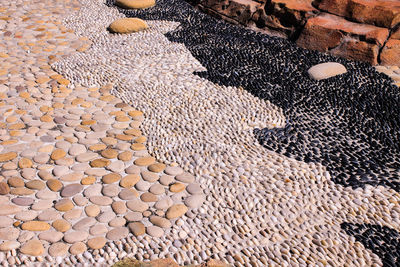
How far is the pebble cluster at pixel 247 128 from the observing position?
2.80 metres

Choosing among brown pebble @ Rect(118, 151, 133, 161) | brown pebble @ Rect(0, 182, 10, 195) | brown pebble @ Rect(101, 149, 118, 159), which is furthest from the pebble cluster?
brown pebble @ Rect(0, 182, 10, 195)

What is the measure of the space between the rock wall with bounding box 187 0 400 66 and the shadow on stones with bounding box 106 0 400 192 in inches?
7.4

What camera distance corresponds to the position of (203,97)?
4555 mm

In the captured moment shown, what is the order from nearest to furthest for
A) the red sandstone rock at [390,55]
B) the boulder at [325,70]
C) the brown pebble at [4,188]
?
the brown pebble at [4,188], the boulder at [325,70], the red sandstone rock at [390,55]

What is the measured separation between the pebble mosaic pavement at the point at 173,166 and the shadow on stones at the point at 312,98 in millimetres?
31

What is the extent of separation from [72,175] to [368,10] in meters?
4.50

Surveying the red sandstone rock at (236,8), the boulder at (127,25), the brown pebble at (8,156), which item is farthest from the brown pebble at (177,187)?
the red sandstone rock at (236,8)

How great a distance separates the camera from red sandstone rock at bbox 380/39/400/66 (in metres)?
5.41

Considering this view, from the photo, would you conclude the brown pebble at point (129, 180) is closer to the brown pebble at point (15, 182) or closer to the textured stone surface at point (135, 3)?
the brown pebble at point (15, 182)

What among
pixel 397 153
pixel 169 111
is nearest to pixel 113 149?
pixel 169 111

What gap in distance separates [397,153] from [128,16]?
192 inches

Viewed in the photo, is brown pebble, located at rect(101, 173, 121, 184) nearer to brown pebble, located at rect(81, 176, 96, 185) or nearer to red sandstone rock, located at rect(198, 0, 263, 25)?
brown pebble, located at rect(81, 176, 96, 185)

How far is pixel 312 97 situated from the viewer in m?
4.67

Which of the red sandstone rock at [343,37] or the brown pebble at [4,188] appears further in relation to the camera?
the red sandstone rock at [343,37]
